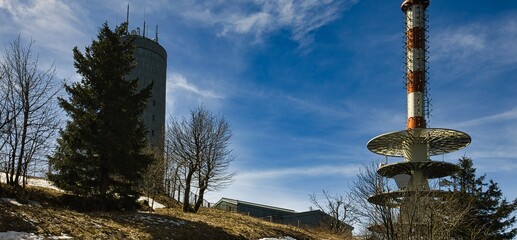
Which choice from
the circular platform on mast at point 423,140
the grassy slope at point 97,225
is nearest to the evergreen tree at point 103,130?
the grassy slope at point 97,225

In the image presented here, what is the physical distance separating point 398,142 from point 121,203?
156 ft

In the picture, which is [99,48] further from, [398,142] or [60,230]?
[398,142]

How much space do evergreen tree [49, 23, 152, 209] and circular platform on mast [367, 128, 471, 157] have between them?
42633 millimetres

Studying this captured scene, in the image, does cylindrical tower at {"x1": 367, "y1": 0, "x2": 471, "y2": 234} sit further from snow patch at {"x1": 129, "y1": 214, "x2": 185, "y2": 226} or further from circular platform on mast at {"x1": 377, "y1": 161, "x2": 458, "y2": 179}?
snow patch at {"x1": 129, "y1": 214, "x2": 185, "y2": 226}

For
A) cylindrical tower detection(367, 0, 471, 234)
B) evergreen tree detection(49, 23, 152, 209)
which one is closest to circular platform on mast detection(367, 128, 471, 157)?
cylindrical tower detection(367, 0, 471, 234)

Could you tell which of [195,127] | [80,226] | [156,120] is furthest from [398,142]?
[80,226]

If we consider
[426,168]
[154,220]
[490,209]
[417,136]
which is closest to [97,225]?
[154,220]

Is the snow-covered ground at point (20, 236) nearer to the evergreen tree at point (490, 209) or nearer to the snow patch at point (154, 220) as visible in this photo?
the snow patch at point (154, 220)

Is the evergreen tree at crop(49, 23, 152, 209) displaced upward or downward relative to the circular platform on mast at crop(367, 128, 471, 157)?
downward

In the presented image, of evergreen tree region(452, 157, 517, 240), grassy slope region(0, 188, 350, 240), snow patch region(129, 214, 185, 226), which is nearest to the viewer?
grassy slope region(0, 188, 350, 240)

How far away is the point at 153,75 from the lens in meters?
66.4

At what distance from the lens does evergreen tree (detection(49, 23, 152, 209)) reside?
69.2 feet

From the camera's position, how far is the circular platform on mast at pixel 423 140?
5897cm

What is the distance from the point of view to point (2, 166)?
21.1 metres
